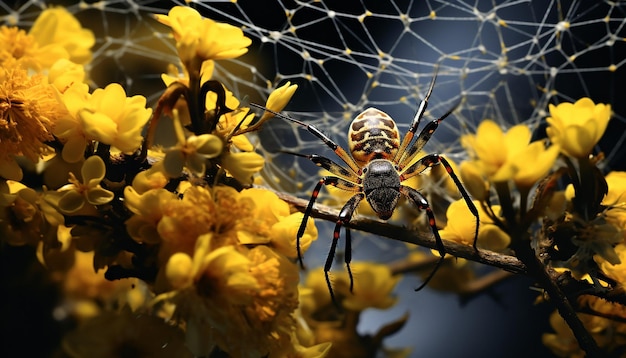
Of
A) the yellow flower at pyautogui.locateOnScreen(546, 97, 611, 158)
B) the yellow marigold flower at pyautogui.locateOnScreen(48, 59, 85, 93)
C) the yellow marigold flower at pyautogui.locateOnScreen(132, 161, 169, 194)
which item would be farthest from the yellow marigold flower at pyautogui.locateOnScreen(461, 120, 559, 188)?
the yellow marigold flower at pyautogui.locateOnScreen(48, 59, 85, 93)

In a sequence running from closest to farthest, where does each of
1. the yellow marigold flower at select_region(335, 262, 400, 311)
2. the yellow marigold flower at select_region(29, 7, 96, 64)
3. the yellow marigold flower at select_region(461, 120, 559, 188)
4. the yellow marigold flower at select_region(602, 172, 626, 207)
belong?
1. the yellow marigold flower at select_region(461, 120, 559, 188)
2. the yellow marigold flower at select_region(602, 172, 626, 207)
3. the yellow marigold flower at select_region(29, 7, 96, 64)
4. the yellow marigold flower at select_region(335, 262, 400, 311)

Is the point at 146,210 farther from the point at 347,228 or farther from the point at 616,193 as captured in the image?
the point at 616,193

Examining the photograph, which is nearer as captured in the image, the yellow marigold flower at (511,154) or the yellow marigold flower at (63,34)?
the yellow marigold flower at (511,154)

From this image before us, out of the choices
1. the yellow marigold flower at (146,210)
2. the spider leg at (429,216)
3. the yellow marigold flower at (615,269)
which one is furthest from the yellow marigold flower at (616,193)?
the yellow marigold flower at (146,210)

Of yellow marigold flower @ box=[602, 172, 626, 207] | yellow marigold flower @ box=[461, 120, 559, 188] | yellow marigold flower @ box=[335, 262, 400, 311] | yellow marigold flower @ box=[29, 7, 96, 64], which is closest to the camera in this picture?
yellow marigold flower @ box=[461, 120, 559, 188]

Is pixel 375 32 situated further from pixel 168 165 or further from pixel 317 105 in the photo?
pixel 168 165

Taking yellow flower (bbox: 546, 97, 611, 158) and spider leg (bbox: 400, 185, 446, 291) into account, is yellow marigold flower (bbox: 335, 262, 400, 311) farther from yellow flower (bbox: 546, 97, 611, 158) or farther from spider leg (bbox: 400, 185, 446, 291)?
yellow flower (bbox: 546, 97, 611, 158)

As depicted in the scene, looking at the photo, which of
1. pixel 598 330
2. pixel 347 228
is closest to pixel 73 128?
pixel 347 228

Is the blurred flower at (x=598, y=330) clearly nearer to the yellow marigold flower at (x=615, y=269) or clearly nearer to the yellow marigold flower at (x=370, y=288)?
the yellow marigold flower at (x=615, y=269)
